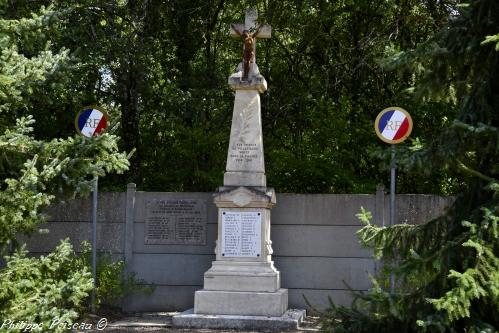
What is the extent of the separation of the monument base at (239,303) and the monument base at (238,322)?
0.18 metres

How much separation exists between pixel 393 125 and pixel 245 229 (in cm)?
261

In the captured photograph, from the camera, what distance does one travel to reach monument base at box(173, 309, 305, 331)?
9.79 meters

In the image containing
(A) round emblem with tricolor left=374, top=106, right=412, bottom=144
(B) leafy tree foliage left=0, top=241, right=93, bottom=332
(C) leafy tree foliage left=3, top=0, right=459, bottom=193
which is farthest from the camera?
(C) leafy tree foliage left=3, top=0, right=459, bottom=193

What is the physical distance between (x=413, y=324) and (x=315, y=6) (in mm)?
10969

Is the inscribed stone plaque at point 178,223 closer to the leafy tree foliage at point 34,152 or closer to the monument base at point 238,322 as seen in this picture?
the monument base at point 238,322

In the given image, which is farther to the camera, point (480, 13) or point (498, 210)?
point (480, 13)

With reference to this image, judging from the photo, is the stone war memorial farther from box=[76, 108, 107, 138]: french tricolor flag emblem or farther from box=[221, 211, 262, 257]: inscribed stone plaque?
box=[76, 108, 107, 138]: french tricolor flag emblem

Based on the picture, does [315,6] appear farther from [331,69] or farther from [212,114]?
[212,114]

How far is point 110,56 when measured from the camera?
14.3 m

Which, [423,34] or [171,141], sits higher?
[423,34]

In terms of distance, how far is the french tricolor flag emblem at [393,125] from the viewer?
9.98 meters

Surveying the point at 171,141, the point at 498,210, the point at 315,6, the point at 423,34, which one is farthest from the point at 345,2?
the point at 498,210

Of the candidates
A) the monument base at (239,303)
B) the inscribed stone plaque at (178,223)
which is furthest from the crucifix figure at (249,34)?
the monument base at (239,303)

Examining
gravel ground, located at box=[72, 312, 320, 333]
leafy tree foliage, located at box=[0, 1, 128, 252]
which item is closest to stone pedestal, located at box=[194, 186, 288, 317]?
gravel ground, located at box=[72, 312, 320, 333]
